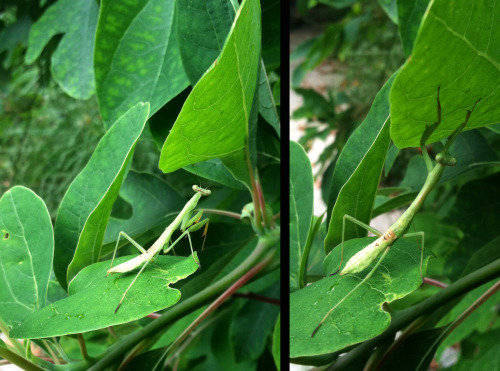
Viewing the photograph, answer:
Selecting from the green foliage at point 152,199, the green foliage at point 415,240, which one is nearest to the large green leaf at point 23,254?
the green foliage at point 152,199

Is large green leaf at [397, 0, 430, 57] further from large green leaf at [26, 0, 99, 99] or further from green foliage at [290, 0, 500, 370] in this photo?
large green leaf at [26, 0, 99, 99]

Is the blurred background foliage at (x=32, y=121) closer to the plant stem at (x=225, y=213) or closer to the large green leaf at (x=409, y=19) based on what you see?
the plant stem at (x=225, y=213)

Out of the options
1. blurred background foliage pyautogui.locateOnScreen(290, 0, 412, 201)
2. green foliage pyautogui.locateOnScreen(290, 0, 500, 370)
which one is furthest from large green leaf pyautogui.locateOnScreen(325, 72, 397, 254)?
blurred background foliage pyautogui.locateOnScreen(290, 0, 412, 201)

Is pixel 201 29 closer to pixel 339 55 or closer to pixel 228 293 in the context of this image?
pixel 228 293

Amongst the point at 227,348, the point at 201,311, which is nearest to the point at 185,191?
the point at 201,311

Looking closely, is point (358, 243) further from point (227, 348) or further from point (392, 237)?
point (227, 348)

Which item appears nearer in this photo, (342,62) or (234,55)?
(234,55)
